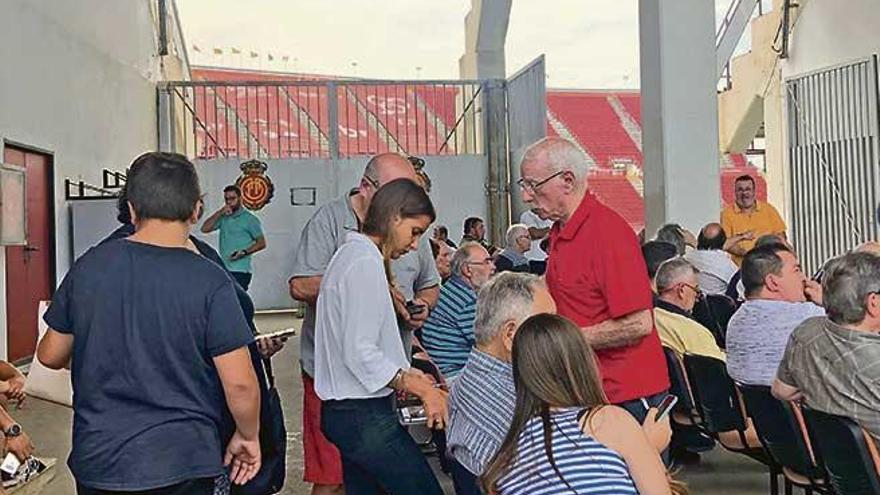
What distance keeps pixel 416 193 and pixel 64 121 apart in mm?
7700

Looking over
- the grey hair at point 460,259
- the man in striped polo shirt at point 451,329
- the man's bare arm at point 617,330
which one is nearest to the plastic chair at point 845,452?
the man's bare arm at point 617,330

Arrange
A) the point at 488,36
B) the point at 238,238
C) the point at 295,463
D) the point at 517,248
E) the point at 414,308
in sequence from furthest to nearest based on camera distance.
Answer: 1. the point at 488,36
2. the point at 238,238
3. the point at 517,248
4. the point at 295,463
5. the point at 414,308

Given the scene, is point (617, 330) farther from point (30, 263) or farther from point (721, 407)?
point (30, 263)

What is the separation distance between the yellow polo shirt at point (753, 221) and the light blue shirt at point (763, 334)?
325cm

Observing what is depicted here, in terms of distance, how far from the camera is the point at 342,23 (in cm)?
2227

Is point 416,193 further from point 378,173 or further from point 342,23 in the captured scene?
point 342,23

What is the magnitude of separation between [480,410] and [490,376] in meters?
0.08

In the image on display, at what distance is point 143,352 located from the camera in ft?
6.97

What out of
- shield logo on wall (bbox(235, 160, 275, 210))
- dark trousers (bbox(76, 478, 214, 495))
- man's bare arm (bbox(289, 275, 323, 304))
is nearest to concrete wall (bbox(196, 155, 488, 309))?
shield logo on wall (bbox(235, 160, 275, 210))

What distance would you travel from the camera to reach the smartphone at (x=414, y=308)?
3111mm

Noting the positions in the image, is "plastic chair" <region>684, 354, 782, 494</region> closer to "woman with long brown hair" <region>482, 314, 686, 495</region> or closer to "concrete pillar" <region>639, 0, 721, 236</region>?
"woman with long brown hair" <region>482, 314, 686, 495</region>

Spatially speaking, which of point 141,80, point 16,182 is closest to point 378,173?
point 16,182

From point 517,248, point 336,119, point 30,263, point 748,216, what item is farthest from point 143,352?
point 336,119

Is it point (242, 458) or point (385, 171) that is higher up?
point (385, 171)
